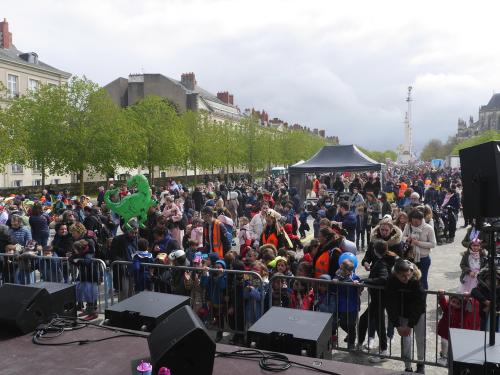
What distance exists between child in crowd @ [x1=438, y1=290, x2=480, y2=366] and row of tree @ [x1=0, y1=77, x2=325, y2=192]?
23987mm

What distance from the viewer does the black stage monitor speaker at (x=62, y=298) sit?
4.96 meters

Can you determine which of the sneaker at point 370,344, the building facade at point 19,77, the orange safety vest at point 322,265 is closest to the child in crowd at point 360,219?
the orange safety vest at point 322,265

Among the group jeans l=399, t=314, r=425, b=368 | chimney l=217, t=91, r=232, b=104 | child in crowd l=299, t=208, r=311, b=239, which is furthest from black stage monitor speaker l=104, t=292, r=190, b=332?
chimney l=217, t=91, r=232, b=104

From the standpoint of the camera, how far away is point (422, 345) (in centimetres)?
565

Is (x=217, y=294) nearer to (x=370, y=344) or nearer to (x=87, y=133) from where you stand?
(x=370, y=344)

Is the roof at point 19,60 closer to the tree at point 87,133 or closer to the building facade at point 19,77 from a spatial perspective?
the building facade at point 19,77

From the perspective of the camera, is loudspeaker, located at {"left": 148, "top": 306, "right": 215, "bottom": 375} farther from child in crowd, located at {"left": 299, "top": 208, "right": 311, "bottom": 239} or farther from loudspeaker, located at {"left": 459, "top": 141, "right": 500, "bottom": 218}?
child in crowd, located at {"left": 299, "top": 208, "right": 311, "bottom": 239}

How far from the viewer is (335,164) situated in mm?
20281

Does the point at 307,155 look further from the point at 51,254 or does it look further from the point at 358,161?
the point at 51,254

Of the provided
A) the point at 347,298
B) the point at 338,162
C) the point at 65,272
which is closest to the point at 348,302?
the point at 347,298

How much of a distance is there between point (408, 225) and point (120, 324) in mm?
5411

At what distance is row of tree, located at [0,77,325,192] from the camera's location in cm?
2991

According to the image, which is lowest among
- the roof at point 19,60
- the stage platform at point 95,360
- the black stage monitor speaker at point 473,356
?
the stage platform at point 95,360

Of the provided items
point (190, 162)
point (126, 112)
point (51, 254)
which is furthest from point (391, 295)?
point (190, 162)
